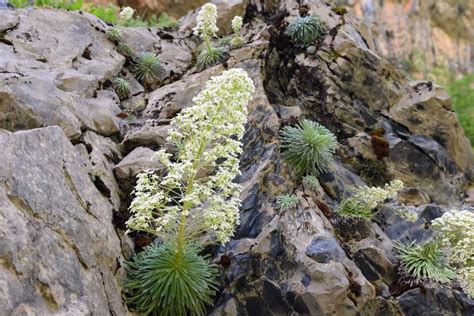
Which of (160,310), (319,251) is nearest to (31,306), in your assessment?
(160,310)

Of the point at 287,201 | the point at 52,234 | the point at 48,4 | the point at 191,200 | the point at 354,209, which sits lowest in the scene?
the point at 354,209

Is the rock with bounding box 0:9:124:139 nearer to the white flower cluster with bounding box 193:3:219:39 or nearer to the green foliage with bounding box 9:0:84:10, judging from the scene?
the green foliage with bounding box 9:0:84:10

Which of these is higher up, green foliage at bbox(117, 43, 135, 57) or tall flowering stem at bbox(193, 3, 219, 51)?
tall flowering stem at bbox(193, 3, 219, 51)

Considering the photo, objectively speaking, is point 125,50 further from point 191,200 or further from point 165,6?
point 165,6

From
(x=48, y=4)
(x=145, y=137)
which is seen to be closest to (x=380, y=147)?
(x=145, y=137)

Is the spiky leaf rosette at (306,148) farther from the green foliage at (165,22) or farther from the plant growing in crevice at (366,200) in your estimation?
the green foliage at (165,22)

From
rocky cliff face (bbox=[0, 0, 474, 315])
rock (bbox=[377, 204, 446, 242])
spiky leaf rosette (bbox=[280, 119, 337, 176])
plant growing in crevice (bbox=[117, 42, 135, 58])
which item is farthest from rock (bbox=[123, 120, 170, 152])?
rock (bbox=[377, 204, 446, 242])

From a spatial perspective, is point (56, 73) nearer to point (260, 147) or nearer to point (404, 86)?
point (260, 147)
